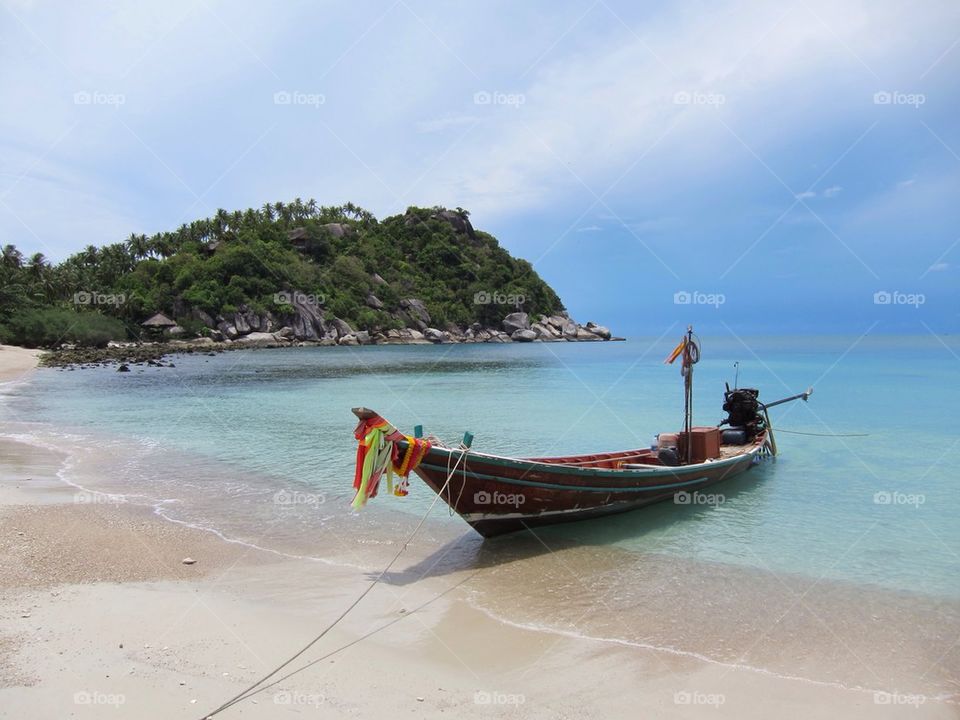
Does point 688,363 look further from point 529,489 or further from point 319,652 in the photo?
point 319,652

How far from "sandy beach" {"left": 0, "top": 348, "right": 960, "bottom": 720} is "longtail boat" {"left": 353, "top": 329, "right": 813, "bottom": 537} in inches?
46.2

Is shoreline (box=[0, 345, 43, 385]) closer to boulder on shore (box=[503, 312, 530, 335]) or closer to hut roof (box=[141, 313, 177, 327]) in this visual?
hut roof (box=[141, 313, 177, 327])

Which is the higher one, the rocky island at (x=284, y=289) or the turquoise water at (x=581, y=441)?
the rocky island at (x=284, y=289)

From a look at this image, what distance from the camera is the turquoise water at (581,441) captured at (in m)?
9.75

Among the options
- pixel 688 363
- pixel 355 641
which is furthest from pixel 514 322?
pixel 355 641

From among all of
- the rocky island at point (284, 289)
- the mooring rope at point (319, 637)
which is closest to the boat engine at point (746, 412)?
the mooring rope at point (319, 637)

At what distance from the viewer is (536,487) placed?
880 cm

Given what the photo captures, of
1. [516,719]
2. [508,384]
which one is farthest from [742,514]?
[508,384]

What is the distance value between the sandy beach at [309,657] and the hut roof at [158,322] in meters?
70.4

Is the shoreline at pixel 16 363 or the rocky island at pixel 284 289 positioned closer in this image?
the shoreline at pixel 16 363

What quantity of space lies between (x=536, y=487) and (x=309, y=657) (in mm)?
4139

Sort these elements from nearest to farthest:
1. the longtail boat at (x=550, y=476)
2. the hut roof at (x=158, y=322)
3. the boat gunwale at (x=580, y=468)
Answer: the longtail boat at (x=550, y=476)
the boat gunwale at (x=580, y=468)
the hut roof at (x=158, y=322)

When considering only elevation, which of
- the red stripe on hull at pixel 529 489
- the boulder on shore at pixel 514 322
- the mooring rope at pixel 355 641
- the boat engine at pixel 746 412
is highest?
the boulder on shore at pixel 514 322

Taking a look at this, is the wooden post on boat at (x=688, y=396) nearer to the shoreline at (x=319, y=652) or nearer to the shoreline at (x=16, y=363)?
the shoreline at (x=319, y=652)
